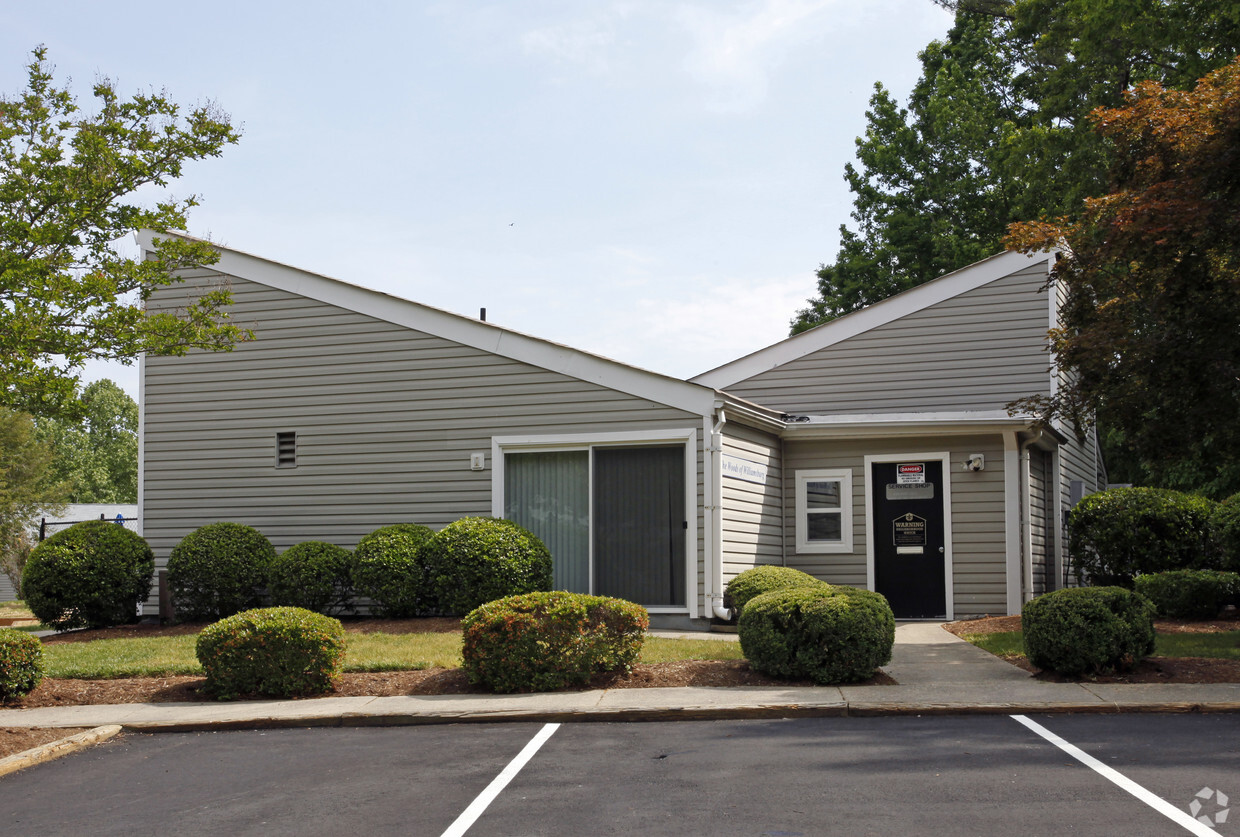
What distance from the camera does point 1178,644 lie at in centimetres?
1172

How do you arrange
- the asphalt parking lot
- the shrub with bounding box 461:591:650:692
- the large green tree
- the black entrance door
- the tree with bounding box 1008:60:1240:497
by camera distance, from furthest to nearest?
1. the large green tree
2. the black entrance door
3. the tree with bounding box 1008:60:1240:497
4. the shrub with bounding box 461:591:650:692
5. the asphalt parking lot

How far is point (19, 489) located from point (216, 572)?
3493 cm

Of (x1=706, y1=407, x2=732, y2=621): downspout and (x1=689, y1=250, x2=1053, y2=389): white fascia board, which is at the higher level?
(x1=689, y1=250, x2=1053, y2=389): white fascia board

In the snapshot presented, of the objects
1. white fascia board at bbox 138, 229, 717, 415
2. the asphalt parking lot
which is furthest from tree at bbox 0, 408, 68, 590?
the asphalt parking lot

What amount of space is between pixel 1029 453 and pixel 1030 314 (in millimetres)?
2671

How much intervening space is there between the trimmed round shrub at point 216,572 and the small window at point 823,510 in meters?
7.43

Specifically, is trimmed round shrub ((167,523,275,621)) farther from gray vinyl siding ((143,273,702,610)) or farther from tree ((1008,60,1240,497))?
tree ((1008,60,1240,497))

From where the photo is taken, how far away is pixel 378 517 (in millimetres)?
15258

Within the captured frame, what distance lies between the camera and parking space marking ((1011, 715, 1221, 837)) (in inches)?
207

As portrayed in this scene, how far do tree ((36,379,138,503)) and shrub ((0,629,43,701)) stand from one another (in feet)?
184

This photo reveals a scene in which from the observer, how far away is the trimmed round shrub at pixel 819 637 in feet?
31.2

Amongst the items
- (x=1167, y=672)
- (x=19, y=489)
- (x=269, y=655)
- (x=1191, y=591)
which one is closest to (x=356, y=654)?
(x=269, y=655)

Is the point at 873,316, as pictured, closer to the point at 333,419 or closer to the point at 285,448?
the point at 333,419

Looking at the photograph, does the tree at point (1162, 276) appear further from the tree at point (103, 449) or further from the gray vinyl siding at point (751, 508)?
the tree at point (103, 449)
